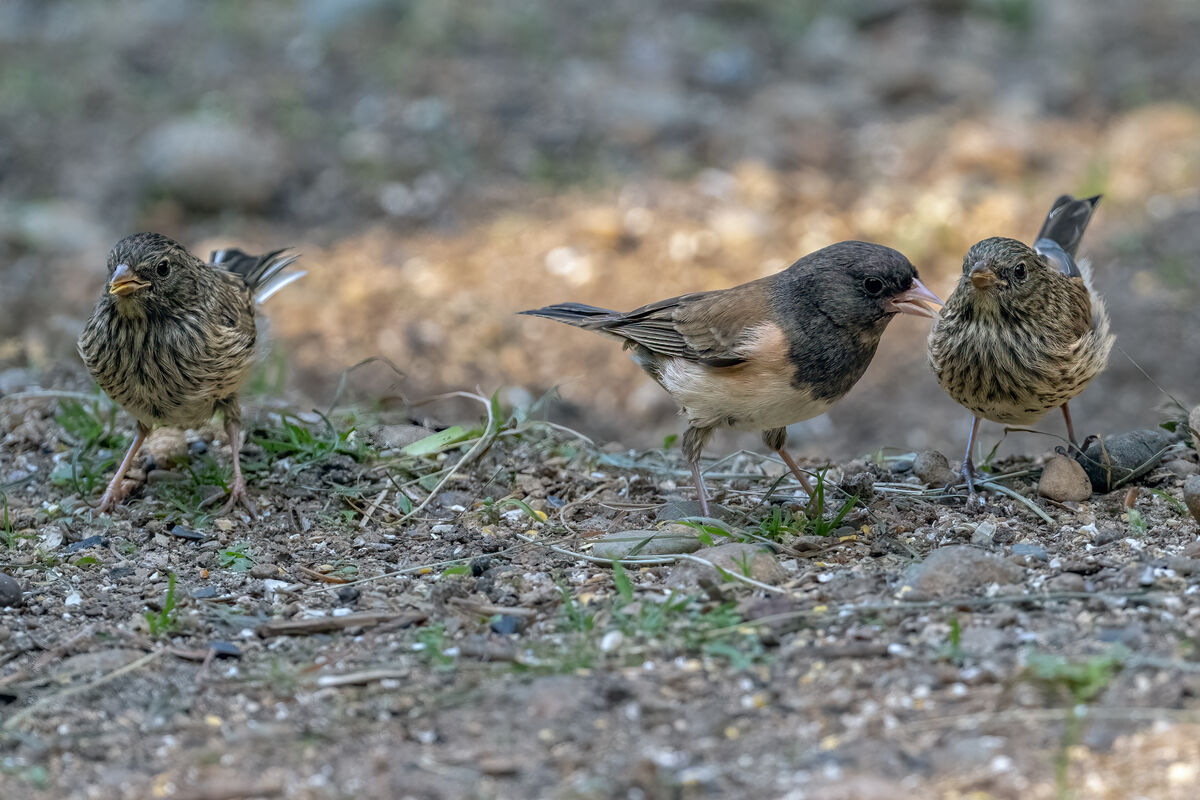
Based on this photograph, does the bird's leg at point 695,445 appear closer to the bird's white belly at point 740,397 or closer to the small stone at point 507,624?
the bird's white belly at point 740,397

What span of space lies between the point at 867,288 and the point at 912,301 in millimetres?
163

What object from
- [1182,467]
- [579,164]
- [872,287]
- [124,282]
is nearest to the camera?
[872,287]

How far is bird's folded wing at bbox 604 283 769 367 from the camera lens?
14.4 ft

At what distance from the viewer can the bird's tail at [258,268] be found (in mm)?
5445

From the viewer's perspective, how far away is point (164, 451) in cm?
523

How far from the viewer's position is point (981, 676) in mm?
3082

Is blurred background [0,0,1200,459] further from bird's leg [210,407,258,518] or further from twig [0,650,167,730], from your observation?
twig [0,650,167,730]

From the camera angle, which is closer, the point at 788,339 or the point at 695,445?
the point at 788,339

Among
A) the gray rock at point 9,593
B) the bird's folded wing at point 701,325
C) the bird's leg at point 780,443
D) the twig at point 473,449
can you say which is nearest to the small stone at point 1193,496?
Result: the bird's leg at point 780,443

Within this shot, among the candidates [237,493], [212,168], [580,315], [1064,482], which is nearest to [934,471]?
[1064,482]

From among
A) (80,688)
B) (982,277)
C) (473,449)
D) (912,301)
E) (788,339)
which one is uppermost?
(982,277)

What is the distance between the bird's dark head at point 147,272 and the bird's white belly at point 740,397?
1982mm

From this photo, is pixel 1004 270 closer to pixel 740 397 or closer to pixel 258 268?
pixel 740 397

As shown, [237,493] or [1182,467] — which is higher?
[1182,467]
